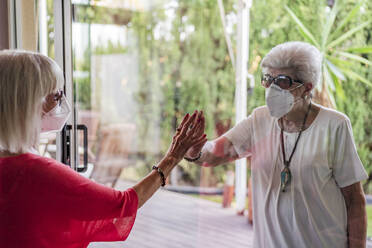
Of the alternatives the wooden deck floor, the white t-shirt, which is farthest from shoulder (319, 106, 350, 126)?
the wooden deck floor

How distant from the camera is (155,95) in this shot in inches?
227

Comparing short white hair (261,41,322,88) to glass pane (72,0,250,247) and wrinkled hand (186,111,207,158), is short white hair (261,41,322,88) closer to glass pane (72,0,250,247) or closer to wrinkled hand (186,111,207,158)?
wrinkled hand (186,111,207,158)

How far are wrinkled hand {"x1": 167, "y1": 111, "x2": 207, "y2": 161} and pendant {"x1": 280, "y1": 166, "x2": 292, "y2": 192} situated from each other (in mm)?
338

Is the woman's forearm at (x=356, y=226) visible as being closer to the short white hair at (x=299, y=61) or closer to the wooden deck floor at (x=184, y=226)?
the short white hair at (x=299, y=61)

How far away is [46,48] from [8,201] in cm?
116

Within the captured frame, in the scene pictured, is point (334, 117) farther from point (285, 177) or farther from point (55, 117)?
point (55, 117)

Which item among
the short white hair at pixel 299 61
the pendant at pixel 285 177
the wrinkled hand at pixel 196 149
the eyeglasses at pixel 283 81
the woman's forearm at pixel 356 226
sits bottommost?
the woman's forearm at pixel 356 226

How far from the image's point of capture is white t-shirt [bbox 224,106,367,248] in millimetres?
1459

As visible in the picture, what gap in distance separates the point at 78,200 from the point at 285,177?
2.57 feet

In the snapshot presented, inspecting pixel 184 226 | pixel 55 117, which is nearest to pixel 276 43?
pixel 55 117

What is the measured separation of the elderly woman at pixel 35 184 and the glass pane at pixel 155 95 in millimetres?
830

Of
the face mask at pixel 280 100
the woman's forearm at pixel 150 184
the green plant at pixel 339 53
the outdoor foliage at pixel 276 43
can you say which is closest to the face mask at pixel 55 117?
the woman's forearm at pixel 150 184

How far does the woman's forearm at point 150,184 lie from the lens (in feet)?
4.30

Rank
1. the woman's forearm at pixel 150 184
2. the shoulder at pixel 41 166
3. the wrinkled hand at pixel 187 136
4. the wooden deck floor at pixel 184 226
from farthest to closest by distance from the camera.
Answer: the wooden deck floor at pixel 184 226, the wrinkled hand at pixel 187 136, the woman's forearm at pixel 150 184, the shoulder at pixel 41 166
